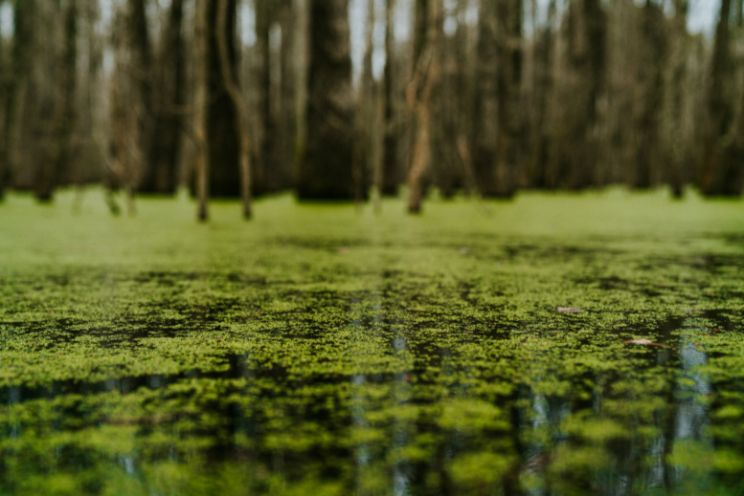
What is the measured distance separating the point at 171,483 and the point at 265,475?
8 cm

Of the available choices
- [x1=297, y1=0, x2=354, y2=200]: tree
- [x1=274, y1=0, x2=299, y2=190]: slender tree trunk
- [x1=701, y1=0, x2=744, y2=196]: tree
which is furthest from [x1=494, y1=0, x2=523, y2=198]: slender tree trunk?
[x1=274, y1=0, x2=299, y2=190]: slender tree trunk

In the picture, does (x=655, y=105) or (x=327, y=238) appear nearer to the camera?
(x=327, y=238)

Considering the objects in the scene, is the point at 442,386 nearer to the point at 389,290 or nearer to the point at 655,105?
the point at 389,290

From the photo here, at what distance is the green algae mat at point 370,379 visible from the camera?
718 mm

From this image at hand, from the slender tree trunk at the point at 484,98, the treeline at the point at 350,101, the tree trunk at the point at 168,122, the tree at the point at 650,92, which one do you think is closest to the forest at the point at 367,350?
the treeline at the point at 350,101

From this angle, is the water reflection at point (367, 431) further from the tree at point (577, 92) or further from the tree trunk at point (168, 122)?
the tree at point (577, 92)

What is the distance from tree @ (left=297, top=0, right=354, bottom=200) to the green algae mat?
4.89 metres

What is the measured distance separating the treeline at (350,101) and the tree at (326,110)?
1 cm

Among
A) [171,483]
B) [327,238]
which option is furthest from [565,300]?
[327,238]

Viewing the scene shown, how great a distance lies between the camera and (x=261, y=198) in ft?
28.1

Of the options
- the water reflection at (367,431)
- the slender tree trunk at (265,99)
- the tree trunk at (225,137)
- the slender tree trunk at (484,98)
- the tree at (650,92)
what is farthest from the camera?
the tree at (650,92)

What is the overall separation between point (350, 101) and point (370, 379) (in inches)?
259

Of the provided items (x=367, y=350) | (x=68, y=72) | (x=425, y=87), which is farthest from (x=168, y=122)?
(x=367, y=350)

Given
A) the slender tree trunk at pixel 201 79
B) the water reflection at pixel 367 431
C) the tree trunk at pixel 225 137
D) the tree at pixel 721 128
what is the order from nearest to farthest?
the water reflection at pixel 367 431
the slender tree trunk at pixel 201 79
the tree trunk at pixel 225 137
the tree at pixel 721 128
